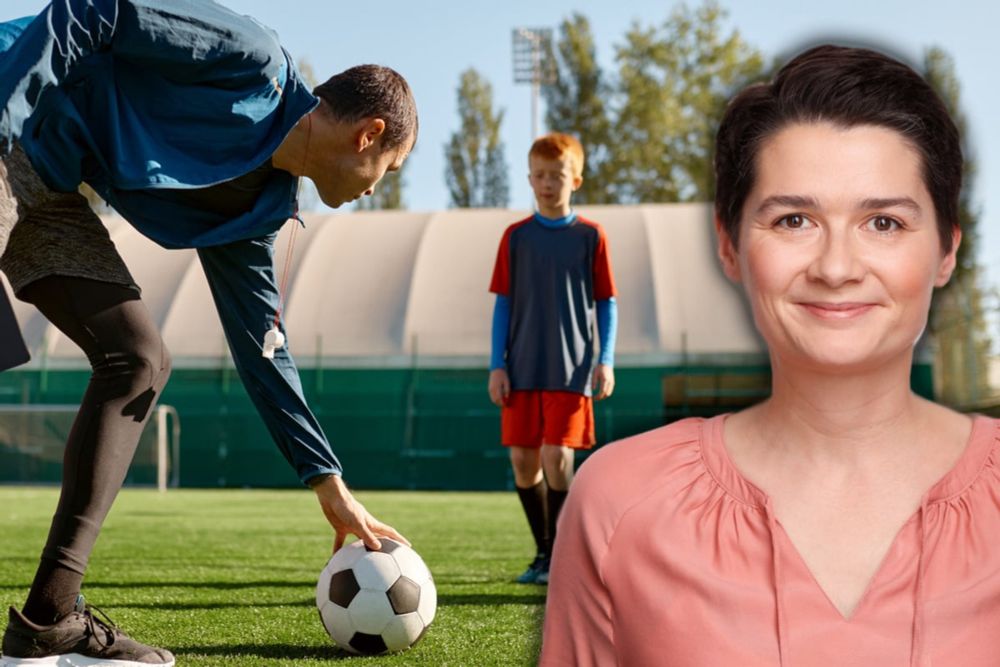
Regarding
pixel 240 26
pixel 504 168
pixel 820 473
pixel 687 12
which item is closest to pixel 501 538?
pixel 240 26

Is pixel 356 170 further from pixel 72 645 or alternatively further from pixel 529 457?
pixel 529 457

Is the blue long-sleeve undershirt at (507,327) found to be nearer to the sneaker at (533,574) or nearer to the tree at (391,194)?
the sneaker at (533,574)

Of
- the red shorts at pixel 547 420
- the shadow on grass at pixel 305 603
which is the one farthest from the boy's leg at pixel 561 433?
the shadow on grass at pixel 305 603

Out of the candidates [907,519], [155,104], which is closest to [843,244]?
[907,519]

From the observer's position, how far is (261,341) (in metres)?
3.14

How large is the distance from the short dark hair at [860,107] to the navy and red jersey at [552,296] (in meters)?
4.10

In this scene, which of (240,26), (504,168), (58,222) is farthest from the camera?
(504,168)

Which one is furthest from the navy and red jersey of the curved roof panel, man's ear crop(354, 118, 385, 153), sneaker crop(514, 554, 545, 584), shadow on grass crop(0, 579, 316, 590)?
the curved roof panel

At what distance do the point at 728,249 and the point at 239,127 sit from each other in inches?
65.5

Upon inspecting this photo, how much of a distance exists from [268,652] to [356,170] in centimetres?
128

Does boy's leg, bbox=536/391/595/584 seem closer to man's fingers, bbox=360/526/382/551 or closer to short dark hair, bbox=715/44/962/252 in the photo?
man's fingers, bbox=360/526/382/551

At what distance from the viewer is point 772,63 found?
123cm

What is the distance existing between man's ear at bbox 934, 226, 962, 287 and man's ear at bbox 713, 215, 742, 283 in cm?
19

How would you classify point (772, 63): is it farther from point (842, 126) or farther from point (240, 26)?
point (240, 26)
